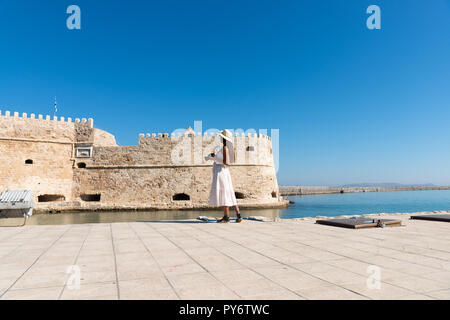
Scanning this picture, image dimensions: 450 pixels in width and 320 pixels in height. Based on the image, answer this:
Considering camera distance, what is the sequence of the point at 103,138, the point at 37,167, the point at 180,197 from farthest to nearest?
the point at 103,138
the point at 180,197
the point at 37,167

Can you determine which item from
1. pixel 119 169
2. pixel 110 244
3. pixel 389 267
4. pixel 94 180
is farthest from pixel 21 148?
pixel 389 267

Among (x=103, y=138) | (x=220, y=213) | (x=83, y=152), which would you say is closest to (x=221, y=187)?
(x=220, y=213)

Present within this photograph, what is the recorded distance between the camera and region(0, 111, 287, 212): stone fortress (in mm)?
21688

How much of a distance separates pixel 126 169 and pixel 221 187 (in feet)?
58.1

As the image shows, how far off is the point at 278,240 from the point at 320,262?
1509 mm

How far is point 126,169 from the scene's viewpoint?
23312mm

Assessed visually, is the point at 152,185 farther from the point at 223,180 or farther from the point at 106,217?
the point at 223,180

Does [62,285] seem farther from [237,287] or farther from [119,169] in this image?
[119,169]

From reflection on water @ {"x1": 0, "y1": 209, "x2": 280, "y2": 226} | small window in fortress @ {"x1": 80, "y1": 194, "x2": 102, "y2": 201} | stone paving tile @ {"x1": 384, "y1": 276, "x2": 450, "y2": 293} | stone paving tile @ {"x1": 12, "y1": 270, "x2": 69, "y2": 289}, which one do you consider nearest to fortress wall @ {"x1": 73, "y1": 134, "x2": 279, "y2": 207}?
small window in fortress @ {"x1": 80, "y1": 194, "x2": 102, "y2": 201}

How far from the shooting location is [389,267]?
312cm

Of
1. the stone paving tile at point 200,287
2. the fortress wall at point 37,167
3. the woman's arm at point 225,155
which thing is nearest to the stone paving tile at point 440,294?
the stone paving tile at point 200,287

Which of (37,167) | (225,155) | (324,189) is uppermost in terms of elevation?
(37,167)

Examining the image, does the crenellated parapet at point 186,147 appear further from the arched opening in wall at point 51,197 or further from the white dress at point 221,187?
the white dress at point 221,187

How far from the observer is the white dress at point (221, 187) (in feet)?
24.9
